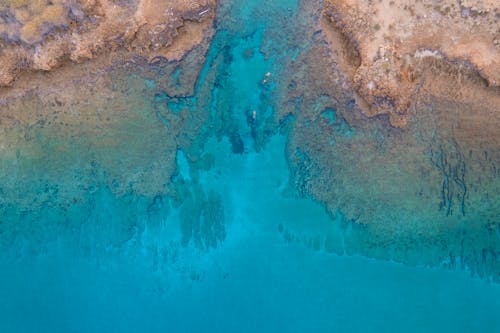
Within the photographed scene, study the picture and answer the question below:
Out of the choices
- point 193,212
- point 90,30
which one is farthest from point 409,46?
point 90,30

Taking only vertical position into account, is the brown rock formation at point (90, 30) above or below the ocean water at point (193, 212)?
above

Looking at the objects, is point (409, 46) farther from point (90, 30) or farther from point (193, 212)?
point (90, 30)

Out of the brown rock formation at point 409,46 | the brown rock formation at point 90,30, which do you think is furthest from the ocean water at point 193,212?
the brown rock formation at point 409,46

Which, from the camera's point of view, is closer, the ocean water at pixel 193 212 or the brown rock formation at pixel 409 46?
the brown rock formation at pixel 409 46

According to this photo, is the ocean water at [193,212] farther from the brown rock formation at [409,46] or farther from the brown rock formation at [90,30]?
the brown rock formation at [409,46]

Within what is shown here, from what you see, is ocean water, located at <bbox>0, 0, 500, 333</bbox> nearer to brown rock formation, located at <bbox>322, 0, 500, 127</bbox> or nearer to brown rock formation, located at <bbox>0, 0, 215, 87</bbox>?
brown rock formation, located at <bbox>0, 0, 215, 87</bbox>

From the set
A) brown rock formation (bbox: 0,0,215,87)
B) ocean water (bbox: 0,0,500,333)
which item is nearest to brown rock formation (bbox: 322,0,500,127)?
ocean water (bbox: 0,0,500,333)

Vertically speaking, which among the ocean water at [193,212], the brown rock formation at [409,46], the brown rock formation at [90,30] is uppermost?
the brown rock formation at [90,30]

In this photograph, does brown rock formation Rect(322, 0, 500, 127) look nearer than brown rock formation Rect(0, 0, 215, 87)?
Yes
